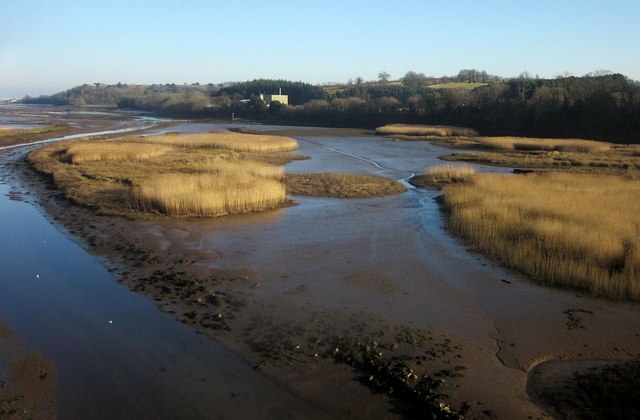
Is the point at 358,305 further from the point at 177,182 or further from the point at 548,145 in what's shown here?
the point at 548,145

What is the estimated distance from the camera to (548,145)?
48656mm

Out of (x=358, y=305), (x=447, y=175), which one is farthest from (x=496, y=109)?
(x=358, y=305)

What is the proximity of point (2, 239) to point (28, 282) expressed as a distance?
4834mm

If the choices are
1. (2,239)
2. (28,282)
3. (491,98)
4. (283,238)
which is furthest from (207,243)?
(491,98)

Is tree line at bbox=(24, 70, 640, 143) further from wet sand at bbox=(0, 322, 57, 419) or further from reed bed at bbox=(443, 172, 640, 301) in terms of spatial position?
wet sand at bbox=(0, 322, 57, 419)

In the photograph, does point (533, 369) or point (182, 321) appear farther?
point (182, 321)

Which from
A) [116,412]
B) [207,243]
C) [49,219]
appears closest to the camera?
[116,412]

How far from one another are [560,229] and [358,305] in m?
7.07

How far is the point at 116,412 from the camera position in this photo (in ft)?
23.0

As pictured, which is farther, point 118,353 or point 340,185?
point 340,185

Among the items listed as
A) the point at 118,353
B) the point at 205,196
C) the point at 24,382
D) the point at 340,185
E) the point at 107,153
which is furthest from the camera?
the point at 107,153

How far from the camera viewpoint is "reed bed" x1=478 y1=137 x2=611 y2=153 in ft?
149

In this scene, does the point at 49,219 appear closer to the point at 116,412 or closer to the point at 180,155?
the point at 116,412

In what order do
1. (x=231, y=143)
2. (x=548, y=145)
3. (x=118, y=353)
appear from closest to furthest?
(x=118, y=353) < (x=231, y=143) < (x=548, y=145)
